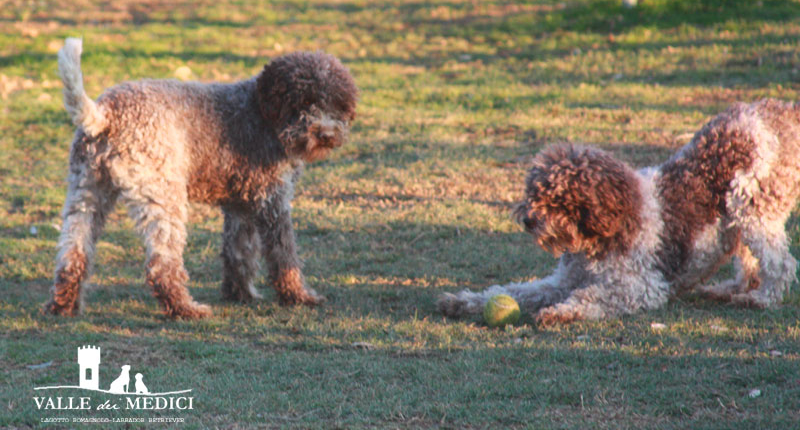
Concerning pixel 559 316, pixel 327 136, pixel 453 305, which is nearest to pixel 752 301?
pixel 559 316

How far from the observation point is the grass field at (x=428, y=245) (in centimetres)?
483

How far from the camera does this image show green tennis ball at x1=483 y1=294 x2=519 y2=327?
20.1ft

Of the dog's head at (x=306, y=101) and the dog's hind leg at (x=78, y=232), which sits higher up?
the dog's head at (x=306, y=101)

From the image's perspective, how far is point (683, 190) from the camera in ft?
20.6

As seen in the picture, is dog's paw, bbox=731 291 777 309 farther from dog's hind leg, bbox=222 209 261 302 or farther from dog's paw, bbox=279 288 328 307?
dog's hind leg, bbox=222 209 261 302

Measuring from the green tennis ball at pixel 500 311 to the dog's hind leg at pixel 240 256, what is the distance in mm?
2073

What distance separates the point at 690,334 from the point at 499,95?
8527 mm

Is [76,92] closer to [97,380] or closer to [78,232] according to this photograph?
[78,232]

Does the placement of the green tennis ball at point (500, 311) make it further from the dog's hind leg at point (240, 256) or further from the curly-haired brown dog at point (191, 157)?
the dog's hind leg at point (240, 256)

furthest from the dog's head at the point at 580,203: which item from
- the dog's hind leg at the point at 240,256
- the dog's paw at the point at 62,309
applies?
the dog's paw at the point at 62,309

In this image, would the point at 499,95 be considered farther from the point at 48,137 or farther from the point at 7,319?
the point at 7,319

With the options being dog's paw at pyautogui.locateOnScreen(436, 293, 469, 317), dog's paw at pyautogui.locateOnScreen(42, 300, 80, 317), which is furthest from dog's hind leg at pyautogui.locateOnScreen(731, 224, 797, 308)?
dog's paw at pyautogui.locateOnScreen(42, 300, 80, 317)

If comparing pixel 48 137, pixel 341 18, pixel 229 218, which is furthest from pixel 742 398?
pixel 341 18

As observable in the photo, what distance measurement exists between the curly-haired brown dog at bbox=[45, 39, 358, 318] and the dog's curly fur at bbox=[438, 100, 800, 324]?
62.7 inches
